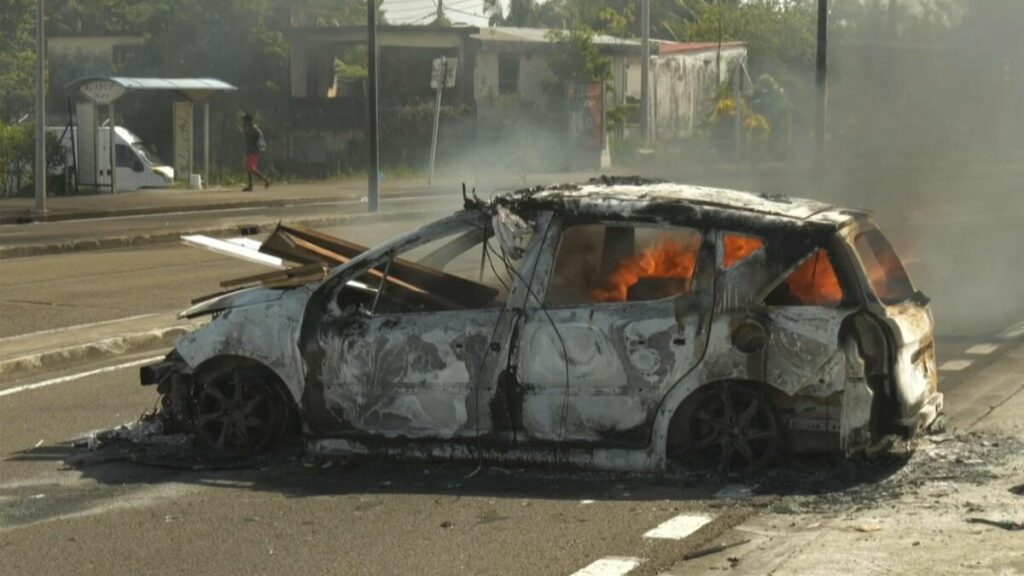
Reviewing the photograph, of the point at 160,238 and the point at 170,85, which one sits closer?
the point at 160,238

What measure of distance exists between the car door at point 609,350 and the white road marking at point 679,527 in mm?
870

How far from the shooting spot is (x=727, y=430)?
844 cm

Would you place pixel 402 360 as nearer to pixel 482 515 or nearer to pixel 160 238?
pixel 482 515

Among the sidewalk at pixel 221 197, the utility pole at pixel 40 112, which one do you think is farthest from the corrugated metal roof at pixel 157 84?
the utility pole at pixel 40 112

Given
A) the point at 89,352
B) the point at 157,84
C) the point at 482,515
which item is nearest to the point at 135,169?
the point at 157,84

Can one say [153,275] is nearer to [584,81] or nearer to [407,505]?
[407,505]

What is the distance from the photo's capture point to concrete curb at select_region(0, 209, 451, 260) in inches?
940

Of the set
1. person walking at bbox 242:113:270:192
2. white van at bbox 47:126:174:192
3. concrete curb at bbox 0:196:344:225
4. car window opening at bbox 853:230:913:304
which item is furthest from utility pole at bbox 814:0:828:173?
car window opening at bbox 853:230:913:304

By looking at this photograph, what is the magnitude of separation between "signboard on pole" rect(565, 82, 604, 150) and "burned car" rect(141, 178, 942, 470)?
40935mm

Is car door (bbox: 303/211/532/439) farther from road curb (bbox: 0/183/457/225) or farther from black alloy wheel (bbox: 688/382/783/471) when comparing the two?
road curb (bbox: 0/183/457/225)

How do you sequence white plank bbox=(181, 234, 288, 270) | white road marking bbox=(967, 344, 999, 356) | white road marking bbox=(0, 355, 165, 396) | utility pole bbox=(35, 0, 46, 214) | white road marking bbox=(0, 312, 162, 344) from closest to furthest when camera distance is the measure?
white plank bbox=(181, 234, 288, 270), white road marking bbox=(0, 355, 165, 396), white road marking bbox=(967, 344, 999, 356), white road marking bbox=(0, 312, 162, 344), utility pole bbox=(35, 0, 46, 214)

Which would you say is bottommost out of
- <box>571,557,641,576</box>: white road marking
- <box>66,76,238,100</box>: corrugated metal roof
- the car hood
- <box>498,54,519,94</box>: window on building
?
<box>571,557,641,576</box>: white road marking

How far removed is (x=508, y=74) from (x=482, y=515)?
49.3m

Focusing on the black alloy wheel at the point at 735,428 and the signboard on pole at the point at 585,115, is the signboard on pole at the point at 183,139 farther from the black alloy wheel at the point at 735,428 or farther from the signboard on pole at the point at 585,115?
the black alloy wheel at the point at 735,428
